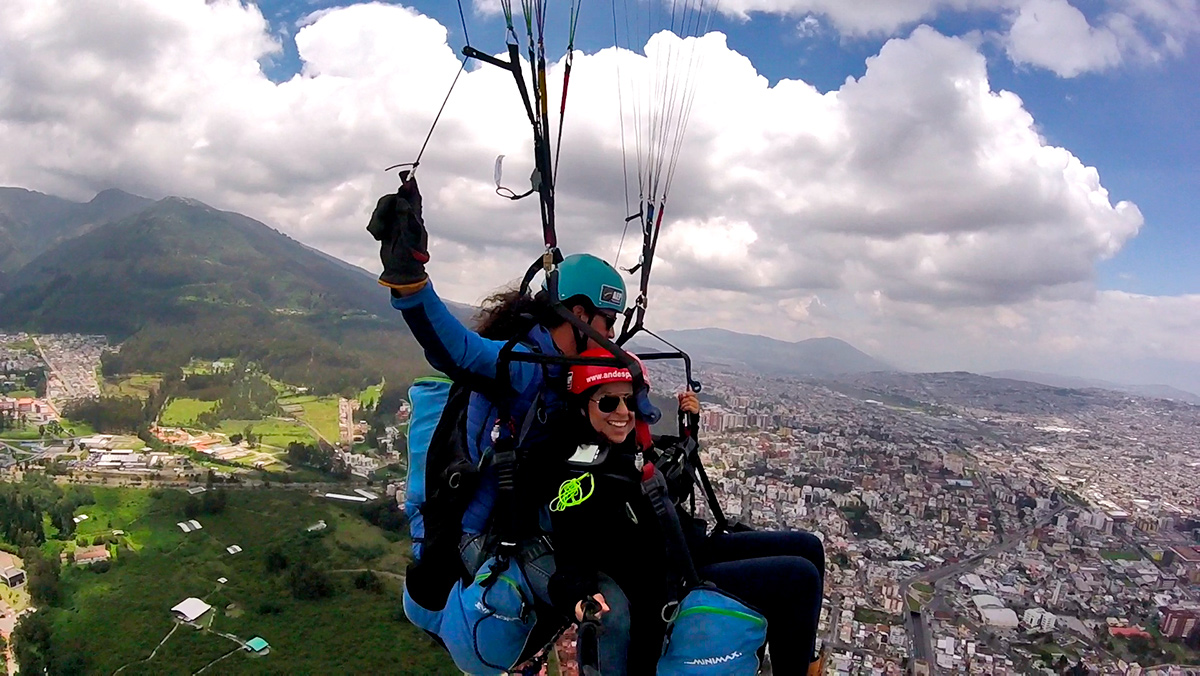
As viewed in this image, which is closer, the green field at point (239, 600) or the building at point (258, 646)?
the green field at point (239, 600)

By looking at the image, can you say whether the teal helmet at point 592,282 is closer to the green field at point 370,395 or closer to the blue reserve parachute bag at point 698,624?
the blue reserve parachute bag at point 698,624

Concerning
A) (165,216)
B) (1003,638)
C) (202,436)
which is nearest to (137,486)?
(202,436)

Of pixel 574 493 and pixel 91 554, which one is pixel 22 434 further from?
pixel 574 493

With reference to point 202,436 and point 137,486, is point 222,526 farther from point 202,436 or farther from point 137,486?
point 202,436

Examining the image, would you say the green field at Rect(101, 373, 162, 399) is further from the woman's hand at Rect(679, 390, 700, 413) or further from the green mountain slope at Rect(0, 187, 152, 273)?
the green mountain slope at Rect(0, 187, 152, 273)

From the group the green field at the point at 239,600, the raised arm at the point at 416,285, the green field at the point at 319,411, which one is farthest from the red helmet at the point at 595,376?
the green field at the point at 319,411
